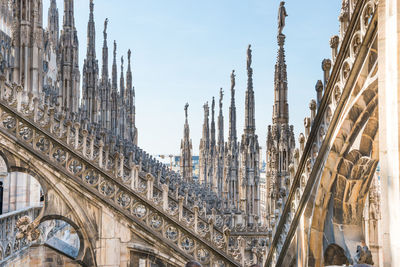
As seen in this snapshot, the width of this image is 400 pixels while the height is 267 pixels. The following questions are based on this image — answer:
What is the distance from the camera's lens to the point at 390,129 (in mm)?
4090

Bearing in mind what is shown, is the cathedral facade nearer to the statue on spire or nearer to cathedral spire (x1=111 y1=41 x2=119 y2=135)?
the statue on spire

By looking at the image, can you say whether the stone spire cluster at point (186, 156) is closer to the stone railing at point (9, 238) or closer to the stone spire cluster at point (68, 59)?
the stone spire cluster at point (68, 59)

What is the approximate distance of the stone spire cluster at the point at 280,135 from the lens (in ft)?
43.3

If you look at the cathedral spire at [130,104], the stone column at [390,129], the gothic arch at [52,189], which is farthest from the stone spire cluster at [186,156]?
the stone column at [390,129]

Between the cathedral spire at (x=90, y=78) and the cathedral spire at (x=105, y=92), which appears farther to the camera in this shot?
the cathedral spire at (x=105, y=92)

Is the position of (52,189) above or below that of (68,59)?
below

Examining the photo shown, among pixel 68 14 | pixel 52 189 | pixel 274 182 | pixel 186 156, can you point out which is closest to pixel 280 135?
pixel 274 182

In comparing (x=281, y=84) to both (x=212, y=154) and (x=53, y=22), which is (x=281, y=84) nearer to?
(x=212, y=154)

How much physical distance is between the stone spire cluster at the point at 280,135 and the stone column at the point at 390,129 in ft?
29.1

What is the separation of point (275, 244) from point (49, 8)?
41.4 metres

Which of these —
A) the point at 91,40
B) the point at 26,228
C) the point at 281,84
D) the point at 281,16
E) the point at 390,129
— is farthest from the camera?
the point at 91,40

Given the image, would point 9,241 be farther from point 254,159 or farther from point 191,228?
point 254,159

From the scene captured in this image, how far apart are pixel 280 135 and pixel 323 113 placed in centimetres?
641

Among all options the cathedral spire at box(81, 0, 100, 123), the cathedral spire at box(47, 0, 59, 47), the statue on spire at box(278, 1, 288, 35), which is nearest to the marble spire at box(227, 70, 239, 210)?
the cathedral spire at box(81, 0, 100, 123)
